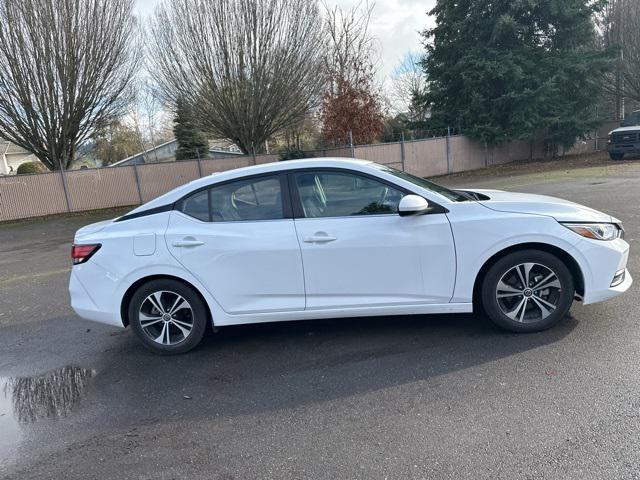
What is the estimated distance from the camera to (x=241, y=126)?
22.4 meters

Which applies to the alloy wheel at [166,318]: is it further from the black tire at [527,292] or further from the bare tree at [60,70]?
the bare tree at [60,70]

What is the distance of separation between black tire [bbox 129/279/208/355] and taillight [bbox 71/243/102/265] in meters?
0.53

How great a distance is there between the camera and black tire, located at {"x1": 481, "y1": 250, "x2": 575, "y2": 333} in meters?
3.87

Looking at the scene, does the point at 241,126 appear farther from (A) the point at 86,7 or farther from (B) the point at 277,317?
(B) the point at 277,317

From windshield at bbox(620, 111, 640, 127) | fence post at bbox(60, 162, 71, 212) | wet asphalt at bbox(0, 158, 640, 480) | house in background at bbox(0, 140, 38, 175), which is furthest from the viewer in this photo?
house in background at bbox(0, 140, 38, 175)

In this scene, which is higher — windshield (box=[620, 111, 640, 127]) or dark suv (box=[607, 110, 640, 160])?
windshield (box=[620, 111, 640, 127])

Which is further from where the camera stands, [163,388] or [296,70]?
[296,70]

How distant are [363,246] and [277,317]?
3.21ft

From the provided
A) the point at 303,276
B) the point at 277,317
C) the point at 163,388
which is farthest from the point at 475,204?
the point at 163,388

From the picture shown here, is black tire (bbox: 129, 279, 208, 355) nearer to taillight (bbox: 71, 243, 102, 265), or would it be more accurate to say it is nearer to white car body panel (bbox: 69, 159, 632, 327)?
white car body panel (bbox: 69, 159, 632, 327)

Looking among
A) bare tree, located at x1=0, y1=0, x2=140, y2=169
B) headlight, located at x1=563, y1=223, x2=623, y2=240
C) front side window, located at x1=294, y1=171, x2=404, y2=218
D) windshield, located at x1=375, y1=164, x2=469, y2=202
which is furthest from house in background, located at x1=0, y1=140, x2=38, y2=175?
headlight, located at x1=563, y1=223, x2=623, y2=240

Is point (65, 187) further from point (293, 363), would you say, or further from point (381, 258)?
point (381, 258)

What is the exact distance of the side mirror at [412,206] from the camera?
148 inches

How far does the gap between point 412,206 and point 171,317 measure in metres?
2.31
